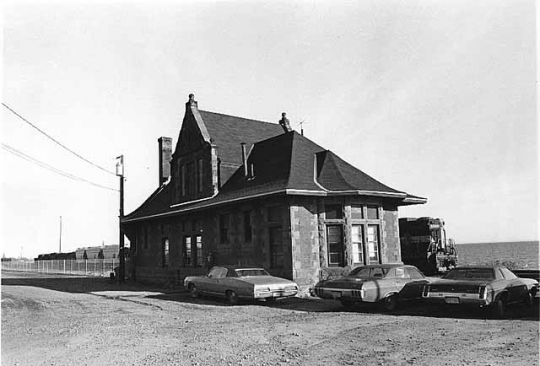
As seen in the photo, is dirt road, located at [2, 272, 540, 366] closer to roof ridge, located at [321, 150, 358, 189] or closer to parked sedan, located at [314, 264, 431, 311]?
parked sedan, located at [314, 264, 431, 311]

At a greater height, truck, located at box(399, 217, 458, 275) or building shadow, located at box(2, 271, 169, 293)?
truck, located at box(399, 217, 458, 275)

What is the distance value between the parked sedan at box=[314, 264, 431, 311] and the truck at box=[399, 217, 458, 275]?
15.3 meters

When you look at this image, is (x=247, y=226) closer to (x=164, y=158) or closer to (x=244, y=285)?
(x=244, y=285)

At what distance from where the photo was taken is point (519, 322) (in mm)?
12031

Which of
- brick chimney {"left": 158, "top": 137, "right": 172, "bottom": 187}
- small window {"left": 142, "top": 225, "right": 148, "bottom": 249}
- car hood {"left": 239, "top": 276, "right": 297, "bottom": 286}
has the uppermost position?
brick chimney {"left": 158, "top": 137, "right": 172, "bottom": 187}

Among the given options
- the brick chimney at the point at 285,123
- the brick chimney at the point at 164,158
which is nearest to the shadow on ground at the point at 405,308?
the brick chimney at the point at 285,123

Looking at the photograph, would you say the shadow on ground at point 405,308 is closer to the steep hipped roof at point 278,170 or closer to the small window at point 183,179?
the steep hipped roof at point 278,170

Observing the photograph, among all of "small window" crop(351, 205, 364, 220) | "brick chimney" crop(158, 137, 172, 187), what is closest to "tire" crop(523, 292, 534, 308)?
"small window" crop(351, 205, 364, 220)

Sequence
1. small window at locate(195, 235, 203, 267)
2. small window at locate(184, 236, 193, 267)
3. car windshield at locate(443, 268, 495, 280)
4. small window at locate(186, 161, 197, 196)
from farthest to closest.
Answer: small window at locate(186, 161, 197, 196) < small window at locate(184, 236, 193, 267) < small window at locate(195, 235, 203, 267) < car windshield at locate(443, 268, 495, 280)

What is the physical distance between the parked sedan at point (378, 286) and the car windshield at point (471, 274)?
122cm

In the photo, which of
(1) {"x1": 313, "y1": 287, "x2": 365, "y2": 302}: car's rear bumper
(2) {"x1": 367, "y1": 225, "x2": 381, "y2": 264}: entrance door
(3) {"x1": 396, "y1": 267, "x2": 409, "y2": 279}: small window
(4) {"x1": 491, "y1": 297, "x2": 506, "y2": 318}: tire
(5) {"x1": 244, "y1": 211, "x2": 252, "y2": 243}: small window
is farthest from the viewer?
(5) {"x1": 244, "y1": 211, "x2": 252, "y2": 243}: small window

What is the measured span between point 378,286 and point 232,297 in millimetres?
5398

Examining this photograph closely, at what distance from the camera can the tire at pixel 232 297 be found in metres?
17.6

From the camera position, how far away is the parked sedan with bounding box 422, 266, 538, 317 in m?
12.9
